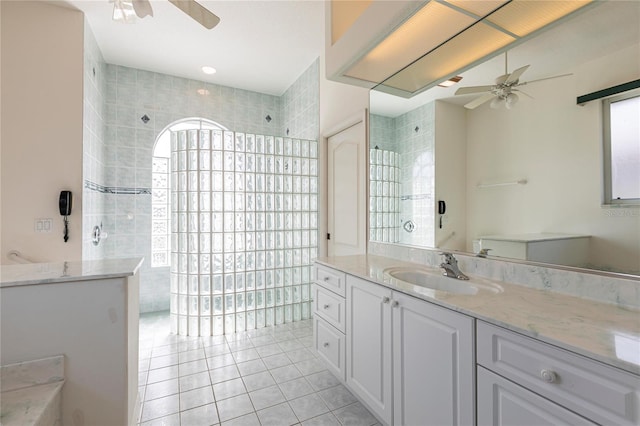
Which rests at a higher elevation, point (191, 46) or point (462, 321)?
point (191, 46)

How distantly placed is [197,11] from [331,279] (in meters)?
1.72

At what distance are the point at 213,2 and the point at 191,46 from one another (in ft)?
2.58

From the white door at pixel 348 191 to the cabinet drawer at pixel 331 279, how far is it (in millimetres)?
579

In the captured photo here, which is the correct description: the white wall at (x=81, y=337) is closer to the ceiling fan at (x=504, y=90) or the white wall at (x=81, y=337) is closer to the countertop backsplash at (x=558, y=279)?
the countertop backsplash at (x=558, y=279)

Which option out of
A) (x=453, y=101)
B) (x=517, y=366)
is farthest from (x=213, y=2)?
(x=517, y=366)

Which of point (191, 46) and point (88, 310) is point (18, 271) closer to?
point (88, 310)

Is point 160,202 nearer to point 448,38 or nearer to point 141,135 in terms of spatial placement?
point 141,135

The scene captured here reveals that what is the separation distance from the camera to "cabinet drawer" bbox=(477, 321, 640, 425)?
65cm

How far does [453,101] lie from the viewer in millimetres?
1682

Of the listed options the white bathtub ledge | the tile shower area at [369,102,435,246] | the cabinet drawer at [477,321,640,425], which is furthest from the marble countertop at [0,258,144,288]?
the tile shower area at [369,102,435,246]

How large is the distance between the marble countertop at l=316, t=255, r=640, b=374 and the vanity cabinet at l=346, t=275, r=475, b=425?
2.2 inches

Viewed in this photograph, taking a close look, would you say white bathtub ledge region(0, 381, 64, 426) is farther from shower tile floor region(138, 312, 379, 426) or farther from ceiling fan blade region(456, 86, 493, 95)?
ceiling fan blade region(456, 86, 493, 95)

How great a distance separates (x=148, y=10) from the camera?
54.9 inches

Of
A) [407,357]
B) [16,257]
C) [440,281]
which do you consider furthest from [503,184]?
[16,257]
